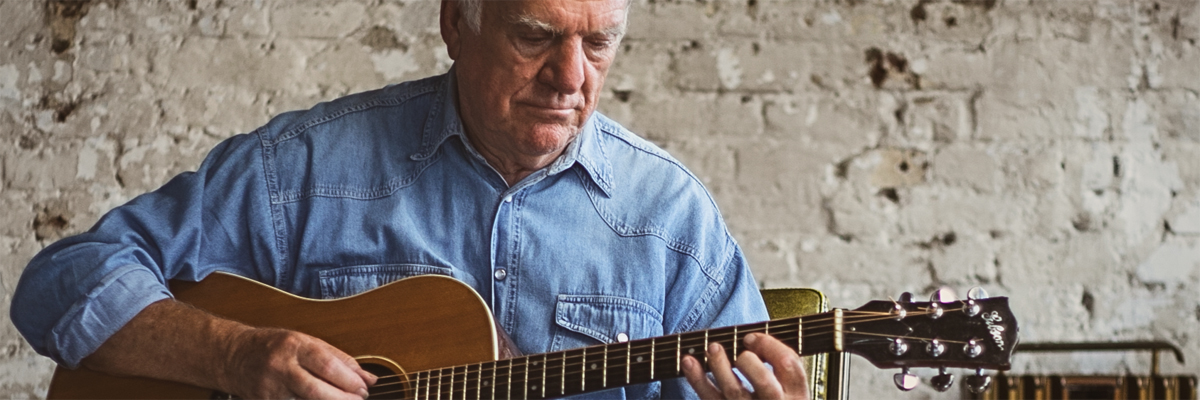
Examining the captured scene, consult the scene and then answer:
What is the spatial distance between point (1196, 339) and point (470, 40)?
244 cm

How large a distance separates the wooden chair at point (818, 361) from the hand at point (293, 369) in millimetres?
798

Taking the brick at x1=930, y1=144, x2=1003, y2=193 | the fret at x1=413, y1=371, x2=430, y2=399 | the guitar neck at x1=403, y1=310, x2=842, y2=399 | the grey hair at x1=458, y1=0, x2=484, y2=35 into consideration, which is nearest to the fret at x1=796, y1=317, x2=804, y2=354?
the guitar neck at x1=403, y1=310, x2=842, y2=399

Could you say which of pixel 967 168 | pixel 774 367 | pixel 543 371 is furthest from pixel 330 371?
pixel 967 168

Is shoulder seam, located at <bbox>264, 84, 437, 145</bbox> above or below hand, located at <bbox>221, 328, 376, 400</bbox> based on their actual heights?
above

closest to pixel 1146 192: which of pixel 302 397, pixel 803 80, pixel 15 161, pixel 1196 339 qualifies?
pixel 1196 339

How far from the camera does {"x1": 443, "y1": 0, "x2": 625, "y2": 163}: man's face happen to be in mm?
1864

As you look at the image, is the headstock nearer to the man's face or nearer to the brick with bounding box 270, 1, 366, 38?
the man's face

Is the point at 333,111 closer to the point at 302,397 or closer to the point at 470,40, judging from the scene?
the point at 470,40

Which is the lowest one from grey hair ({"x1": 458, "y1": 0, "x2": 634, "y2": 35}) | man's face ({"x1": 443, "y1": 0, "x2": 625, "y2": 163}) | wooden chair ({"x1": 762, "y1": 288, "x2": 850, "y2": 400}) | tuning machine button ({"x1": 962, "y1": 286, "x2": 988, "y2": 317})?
wooden chair ({"x1": 762, "y1": 288, "x2": 850, "y2": 400})

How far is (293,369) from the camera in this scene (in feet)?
5.76

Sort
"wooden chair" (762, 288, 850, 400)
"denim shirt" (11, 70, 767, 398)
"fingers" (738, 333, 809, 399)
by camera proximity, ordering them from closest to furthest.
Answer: "fingers" (738, 333, 809, 399) → "denim shirt" (11, 70, 767, 398) → "wooden chair" (762, 288, 850, 400)

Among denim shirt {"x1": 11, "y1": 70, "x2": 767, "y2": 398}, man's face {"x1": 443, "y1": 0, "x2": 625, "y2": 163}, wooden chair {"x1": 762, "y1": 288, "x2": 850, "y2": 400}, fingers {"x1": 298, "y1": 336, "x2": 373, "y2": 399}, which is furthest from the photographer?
wooden chair {"x1": 762, "y1": 288, "x2": 850, "y2": 400}

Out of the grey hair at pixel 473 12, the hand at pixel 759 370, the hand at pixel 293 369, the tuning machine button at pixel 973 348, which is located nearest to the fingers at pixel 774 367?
the hand at pixel 759 370

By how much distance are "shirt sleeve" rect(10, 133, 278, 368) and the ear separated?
39cm
